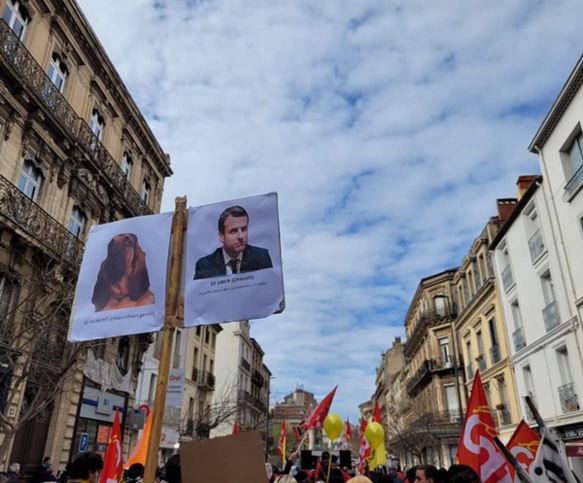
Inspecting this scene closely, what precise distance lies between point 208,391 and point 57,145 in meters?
28.5

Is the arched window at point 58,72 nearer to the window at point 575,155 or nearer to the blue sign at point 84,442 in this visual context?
the blue sign at point 84,442

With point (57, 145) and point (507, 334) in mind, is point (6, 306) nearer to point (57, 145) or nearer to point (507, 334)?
point (57, 145)

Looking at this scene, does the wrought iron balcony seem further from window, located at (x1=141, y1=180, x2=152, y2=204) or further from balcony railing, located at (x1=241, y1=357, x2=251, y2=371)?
balcony railing, located at (x1=241, y1=357, x2=251, y2=371)

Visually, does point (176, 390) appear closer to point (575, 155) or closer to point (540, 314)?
point (540, 314)

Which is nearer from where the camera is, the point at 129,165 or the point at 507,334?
the point at 129,165

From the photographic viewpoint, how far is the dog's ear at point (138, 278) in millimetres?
4559

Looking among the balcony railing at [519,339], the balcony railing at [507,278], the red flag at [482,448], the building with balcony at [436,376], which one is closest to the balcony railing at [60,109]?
the red flag at [482,448]

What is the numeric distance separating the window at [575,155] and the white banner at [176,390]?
1784 centimetres

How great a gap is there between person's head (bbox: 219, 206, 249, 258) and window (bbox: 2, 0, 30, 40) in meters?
14.2

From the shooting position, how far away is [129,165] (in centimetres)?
2330

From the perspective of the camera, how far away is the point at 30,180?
52.3 feet

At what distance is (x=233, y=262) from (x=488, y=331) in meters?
28.4

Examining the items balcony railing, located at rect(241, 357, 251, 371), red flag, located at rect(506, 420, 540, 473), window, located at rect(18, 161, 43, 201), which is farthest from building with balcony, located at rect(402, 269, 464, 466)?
red flag, located at rect(506, 420, 540, 473)

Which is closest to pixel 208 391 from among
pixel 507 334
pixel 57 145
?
pixel 507 334
